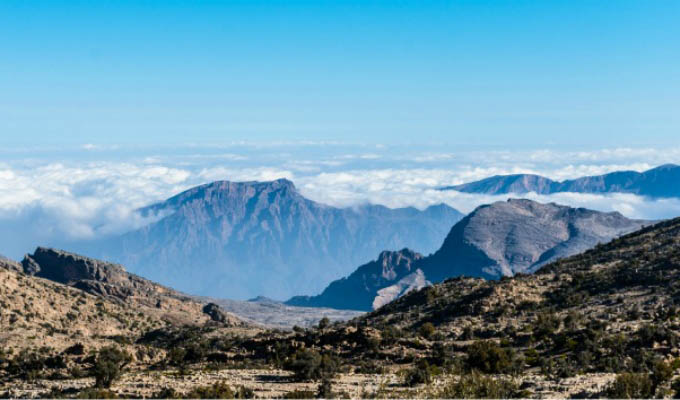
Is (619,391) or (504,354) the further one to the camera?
(504,354)

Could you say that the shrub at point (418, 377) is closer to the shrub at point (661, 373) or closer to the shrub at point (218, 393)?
the shrub at point (218, 393)

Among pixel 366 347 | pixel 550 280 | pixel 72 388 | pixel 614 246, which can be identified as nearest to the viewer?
pixel 72 388

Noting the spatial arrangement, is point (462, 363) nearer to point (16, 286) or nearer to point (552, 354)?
point (552, 354)

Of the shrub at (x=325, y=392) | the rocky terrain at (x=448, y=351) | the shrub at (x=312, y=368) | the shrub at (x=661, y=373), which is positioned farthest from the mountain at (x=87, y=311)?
the shrub at (x=661, y=373)

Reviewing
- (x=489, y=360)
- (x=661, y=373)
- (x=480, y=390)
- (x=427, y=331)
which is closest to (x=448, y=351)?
(x=489, y=360)

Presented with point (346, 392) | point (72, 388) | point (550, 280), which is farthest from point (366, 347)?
point (550, 280)

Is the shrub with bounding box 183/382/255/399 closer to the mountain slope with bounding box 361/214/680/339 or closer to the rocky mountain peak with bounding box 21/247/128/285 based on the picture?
the mountain slope with bounding box 361/214/680/339
